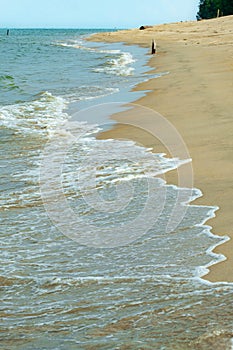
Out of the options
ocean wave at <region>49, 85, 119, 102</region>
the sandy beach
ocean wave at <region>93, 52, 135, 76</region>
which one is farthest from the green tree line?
ocean wave at <region>49, 85, 119, 102</region>

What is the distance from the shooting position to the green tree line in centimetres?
6612

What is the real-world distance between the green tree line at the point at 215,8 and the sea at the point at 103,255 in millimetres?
62190

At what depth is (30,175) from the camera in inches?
237

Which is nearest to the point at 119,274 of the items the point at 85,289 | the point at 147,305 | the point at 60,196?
the point at 85,289

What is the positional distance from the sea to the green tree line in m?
62.2

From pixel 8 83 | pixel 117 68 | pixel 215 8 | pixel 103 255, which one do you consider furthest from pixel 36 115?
pixel 215 8

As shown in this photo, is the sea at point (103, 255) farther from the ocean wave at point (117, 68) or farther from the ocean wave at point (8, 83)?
the ocean wave at point (117, 68)

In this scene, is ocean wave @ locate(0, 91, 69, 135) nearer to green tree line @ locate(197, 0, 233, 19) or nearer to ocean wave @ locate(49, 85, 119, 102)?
ocean wave @ locate(49, 85, 119, 102)

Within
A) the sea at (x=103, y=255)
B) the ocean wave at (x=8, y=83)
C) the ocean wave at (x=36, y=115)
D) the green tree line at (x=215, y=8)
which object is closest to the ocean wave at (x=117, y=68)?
the ocean wave at (x=8, y=83)

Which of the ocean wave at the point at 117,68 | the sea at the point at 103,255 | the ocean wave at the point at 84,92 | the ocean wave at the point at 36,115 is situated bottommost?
the sea at the point at 103,255

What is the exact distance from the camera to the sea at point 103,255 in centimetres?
269

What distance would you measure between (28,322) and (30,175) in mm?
3267

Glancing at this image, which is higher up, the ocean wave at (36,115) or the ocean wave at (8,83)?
the ocean wave at (8,83)

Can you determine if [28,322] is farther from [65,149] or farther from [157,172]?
[65,149]
